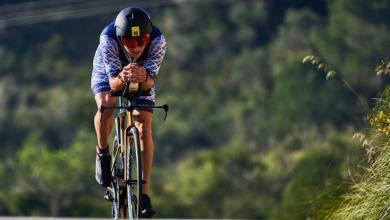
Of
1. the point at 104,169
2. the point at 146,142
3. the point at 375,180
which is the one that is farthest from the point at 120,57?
the point at 375,180

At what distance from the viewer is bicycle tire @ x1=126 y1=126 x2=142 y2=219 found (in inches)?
313

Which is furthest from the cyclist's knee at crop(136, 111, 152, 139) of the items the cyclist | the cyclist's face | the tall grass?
the tall grass

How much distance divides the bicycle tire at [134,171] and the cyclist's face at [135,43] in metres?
0.52

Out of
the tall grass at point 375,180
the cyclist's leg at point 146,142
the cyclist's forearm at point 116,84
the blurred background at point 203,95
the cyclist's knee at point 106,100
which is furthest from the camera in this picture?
the blurred background at point 203,95

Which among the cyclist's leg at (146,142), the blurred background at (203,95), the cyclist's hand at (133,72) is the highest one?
the cyclist's hand at (133,72)

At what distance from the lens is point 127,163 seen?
829 centimetres

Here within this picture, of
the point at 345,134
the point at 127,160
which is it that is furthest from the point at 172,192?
the point at 127,160

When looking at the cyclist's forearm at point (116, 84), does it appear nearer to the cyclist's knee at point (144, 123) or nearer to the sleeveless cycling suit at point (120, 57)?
the sleeveless cycling suit at point (120, 57)

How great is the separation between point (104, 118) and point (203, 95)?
319 feet

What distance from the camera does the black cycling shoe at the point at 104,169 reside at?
8836mm

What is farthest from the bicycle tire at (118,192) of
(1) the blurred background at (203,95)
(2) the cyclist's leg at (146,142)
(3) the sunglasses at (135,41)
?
(1) the blurred background at (203,95)

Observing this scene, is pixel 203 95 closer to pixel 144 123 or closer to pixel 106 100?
pixel 106 100

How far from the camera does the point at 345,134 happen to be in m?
81.2

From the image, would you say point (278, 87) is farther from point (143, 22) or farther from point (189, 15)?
point (143, 22)
